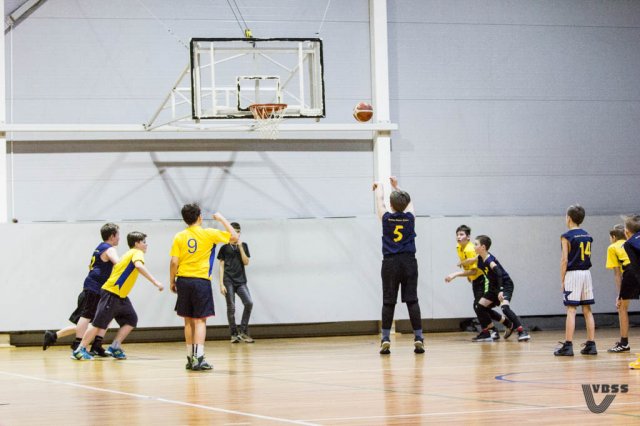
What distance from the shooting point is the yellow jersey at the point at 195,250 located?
974 centimetres

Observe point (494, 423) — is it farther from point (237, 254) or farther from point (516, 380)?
point (237, 254)

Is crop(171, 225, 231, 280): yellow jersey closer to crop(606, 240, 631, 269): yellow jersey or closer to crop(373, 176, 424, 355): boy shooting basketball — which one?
crop(373, 176, 424, 355): boy shooting basketball

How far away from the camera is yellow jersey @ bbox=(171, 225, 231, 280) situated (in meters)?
9.74

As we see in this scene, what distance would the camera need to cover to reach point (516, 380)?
7938 mm

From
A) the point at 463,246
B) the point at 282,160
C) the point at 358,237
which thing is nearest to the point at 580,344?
the point at 463,246

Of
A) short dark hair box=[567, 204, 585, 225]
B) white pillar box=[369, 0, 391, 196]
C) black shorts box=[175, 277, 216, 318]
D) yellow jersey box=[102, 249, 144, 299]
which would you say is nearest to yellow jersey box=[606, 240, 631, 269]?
short dark hair box=[567, 204, 585, 225]

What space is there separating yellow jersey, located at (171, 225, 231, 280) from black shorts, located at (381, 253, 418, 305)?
2.32 meters

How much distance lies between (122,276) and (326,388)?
16.4ft

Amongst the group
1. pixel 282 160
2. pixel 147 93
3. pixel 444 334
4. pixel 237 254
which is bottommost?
pixel 444 334

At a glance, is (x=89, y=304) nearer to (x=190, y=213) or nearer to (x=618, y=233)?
(x=190, y=213)

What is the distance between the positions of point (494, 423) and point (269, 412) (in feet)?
5.06

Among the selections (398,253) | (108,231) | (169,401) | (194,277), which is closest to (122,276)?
(108,231)

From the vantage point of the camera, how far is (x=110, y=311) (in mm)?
11961

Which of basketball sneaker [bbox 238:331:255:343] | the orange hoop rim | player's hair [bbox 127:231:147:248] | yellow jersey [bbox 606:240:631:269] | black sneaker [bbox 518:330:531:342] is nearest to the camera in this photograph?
yellow jersey [bbox 606:240:631:269]
